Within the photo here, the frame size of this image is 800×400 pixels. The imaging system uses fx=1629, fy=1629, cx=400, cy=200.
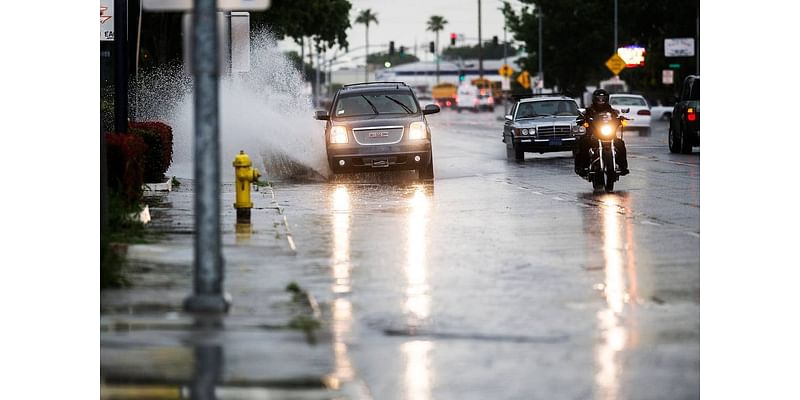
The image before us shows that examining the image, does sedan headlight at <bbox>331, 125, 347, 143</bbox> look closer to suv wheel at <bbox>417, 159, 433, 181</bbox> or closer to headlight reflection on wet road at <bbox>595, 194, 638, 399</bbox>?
suv wheel at <bbox>417, 159, 433, 181</bbox>

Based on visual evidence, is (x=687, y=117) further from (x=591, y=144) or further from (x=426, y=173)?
(x=591, y=144)

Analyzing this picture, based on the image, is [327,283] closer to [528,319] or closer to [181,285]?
[181,285]

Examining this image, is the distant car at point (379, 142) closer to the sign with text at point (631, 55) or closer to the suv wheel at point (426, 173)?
the suv wheel at point (426, 173)

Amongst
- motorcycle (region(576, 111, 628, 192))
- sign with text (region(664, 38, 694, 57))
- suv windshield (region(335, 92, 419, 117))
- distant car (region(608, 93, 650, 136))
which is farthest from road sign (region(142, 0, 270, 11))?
sign with text (region(664, 38, 694, 57))

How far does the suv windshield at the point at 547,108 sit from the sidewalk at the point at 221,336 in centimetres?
2217

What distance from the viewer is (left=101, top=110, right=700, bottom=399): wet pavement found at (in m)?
8.98

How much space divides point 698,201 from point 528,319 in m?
11.7

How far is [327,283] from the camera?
513 inches

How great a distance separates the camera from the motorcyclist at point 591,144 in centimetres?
2442

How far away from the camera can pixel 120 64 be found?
2156cm

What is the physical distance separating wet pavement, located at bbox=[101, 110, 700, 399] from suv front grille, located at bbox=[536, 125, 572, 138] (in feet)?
44.1

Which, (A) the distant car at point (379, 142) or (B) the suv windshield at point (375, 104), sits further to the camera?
(B) the suv windshield at point (375, 104)

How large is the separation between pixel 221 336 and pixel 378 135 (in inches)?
740

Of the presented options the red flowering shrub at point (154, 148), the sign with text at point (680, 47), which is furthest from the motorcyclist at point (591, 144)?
the sign with text at point (680, 47)
